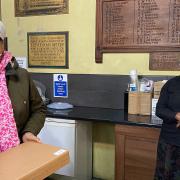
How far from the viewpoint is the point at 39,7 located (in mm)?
2951

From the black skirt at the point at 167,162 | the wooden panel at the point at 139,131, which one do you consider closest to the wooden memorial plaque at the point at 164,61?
the wooden panel at the point at 139,131

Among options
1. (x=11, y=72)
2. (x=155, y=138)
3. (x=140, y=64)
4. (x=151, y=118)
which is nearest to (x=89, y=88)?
(x=140, y=64)

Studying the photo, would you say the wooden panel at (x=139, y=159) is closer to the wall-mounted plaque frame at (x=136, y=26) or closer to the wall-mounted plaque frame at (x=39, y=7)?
the wall-mounted plaque frame at (x=136, y=26)

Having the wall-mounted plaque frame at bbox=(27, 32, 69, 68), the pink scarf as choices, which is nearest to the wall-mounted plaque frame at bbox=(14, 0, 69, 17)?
the wall-mounted plaque frame at bbox=(27, 32, 69, 68)

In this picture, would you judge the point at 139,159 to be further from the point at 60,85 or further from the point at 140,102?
the point at 60,85

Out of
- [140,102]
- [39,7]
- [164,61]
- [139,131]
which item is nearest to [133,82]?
[140,102]

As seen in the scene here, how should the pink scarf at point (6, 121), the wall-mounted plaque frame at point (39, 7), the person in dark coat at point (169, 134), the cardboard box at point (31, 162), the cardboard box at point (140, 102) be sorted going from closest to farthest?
the cardboard box at point (31, 162) → the pink scarf at point (6, 121) → the person in dark coat at point (169, 134) → the cardboard box at point (140, 102) → the wall-mounted plaque frame at point (39, 7)

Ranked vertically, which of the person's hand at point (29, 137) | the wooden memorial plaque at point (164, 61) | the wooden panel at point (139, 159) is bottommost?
the wooden panel at point (139, 159)

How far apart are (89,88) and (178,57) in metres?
0.88

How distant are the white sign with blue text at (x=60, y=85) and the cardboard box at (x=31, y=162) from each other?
176 centimetres

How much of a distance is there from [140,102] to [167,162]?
68 centimetres

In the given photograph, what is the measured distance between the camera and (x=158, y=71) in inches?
101

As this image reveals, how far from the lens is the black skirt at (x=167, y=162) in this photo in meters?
1.87

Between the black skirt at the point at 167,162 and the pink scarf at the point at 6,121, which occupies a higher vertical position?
the pink scarf at the point at 6,121
